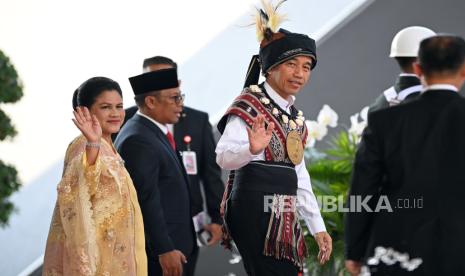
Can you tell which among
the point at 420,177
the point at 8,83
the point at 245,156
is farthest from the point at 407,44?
the point at 8,83

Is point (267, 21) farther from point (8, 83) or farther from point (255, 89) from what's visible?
point (8, 83)

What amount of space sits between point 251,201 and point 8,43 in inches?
145

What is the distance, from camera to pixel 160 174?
615 centimetres

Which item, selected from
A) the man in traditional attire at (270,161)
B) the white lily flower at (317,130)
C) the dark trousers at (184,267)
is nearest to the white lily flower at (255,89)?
the man in traditional attire at (270,161)

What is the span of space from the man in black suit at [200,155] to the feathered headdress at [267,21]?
154 cm

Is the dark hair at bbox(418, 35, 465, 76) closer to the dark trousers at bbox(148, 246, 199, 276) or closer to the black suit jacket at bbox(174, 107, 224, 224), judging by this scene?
the dark trousers at bbox(148, 246, 199, 276)

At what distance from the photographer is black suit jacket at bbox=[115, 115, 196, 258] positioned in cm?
599

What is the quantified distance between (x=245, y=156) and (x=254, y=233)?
1.20 feet

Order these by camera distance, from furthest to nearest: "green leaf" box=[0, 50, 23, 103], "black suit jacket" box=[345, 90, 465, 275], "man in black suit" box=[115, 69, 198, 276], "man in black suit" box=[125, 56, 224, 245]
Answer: "green leaf" box=[0, 50, 23, 103] → "man in black suit" box=[125, 56, 224, 245] → "man in black suit" box=[115, 69, 198, 276] → "black suit jacket" box=[345, 90, 465, 275]

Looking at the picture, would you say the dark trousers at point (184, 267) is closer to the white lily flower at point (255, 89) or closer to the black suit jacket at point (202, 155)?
the black suit jacket at point (202, 155)

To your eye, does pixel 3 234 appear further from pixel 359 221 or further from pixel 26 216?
pixel 359 221

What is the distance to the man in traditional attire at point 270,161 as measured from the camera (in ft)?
17.7

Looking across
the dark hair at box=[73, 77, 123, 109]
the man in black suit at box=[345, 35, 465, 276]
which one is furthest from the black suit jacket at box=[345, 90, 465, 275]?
the dark hair at box=[73, 77, 123, 109]

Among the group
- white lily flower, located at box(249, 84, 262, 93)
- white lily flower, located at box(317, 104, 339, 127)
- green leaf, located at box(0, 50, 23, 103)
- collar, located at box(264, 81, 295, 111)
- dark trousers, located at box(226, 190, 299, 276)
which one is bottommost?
dark trousers, located at box(226, 190, 299, 276)
